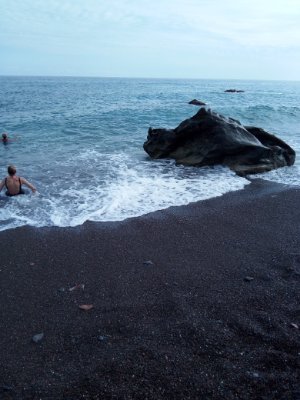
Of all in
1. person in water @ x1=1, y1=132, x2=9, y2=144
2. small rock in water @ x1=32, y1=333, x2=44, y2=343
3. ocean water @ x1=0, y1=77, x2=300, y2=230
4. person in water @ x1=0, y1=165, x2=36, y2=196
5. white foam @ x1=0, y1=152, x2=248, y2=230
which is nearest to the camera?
small rock in water @ x1=32, y1=333, x2=44, y2=343

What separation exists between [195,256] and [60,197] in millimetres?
4669

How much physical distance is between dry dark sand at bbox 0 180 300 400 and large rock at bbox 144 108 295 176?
16.3 ft

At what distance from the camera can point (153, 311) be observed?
4.80 meters

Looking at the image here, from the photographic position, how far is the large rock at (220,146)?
40.4ft

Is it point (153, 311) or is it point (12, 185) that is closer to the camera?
point (153, 311)

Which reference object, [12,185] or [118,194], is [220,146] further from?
[12,185]

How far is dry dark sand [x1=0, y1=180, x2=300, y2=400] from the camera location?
366cm

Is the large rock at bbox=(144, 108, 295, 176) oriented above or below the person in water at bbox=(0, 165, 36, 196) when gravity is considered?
above

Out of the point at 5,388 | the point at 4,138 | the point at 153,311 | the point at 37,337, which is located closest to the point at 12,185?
the point at 37,337

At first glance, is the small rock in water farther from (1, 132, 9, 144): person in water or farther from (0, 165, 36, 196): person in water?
(1, 132, 9, 144): person in water

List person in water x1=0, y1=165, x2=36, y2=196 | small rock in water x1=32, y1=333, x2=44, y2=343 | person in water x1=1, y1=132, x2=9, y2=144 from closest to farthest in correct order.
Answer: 1. small rock in water x1=32, y1=333, x2=44, y2=343
2. person in water x1=0, y1=165, x2=36, y2=196
3. person in water x1=1, y1=132, x2=9, y2=144

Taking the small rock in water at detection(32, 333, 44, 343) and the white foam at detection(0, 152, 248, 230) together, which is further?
the white foam at detection(0, 152, 248, 230)

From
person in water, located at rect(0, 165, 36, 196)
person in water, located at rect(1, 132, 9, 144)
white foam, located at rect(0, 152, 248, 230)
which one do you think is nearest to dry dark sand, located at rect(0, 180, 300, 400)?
white foam, located at rect(0, 152, 248, 230)

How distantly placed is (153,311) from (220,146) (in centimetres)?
897
